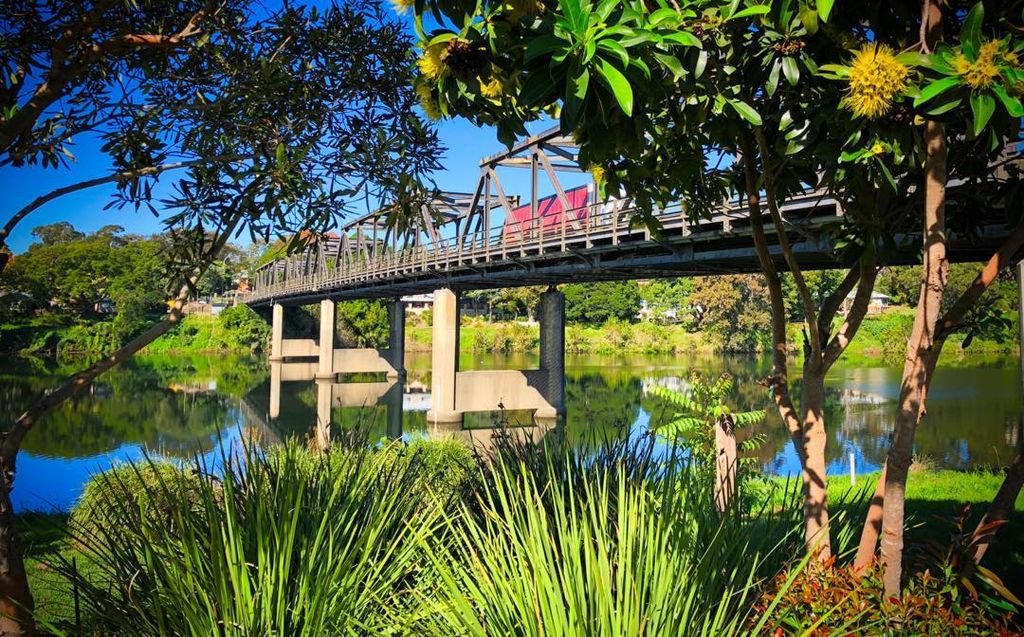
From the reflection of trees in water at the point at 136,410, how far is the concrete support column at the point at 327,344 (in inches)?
145

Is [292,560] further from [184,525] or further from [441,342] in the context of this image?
[441,342]

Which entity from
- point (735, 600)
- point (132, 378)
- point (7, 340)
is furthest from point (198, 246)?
point (7, 340)

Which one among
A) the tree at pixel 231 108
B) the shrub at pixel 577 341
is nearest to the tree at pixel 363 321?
the shrub at pixel 577 341

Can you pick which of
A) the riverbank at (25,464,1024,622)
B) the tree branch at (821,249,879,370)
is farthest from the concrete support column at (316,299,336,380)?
the tree branch at (821,249,879,370)

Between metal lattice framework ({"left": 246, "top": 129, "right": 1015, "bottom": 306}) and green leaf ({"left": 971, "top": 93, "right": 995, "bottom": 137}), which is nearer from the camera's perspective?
green leaf ({"left": 971, "top": 93, "right": 995, "bottom": 137})

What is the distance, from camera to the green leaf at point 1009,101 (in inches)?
77.4

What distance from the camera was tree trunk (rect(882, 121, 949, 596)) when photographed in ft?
8.05

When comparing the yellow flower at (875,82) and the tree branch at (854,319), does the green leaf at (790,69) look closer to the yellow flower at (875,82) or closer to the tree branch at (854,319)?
the yellow flower at (875,82)

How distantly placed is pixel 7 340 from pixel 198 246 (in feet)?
174

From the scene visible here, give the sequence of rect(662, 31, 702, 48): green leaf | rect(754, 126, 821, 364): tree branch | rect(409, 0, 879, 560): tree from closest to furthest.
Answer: rect(409, 0, 879, 560): tree, rect(662, 31, 702, 48): green leaf, rect(754, 126, 821, 364): tree branch

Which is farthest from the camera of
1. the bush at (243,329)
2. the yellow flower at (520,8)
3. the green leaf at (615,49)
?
the bush at (243,329)

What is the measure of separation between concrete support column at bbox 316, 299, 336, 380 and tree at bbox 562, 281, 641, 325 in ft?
69.6

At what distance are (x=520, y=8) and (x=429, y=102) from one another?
661 millimetres

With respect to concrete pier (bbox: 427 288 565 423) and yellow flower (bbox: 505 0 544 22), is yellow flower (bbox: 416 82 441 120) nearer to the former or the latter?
yellow flower (bbox: 505 0 544 22)
